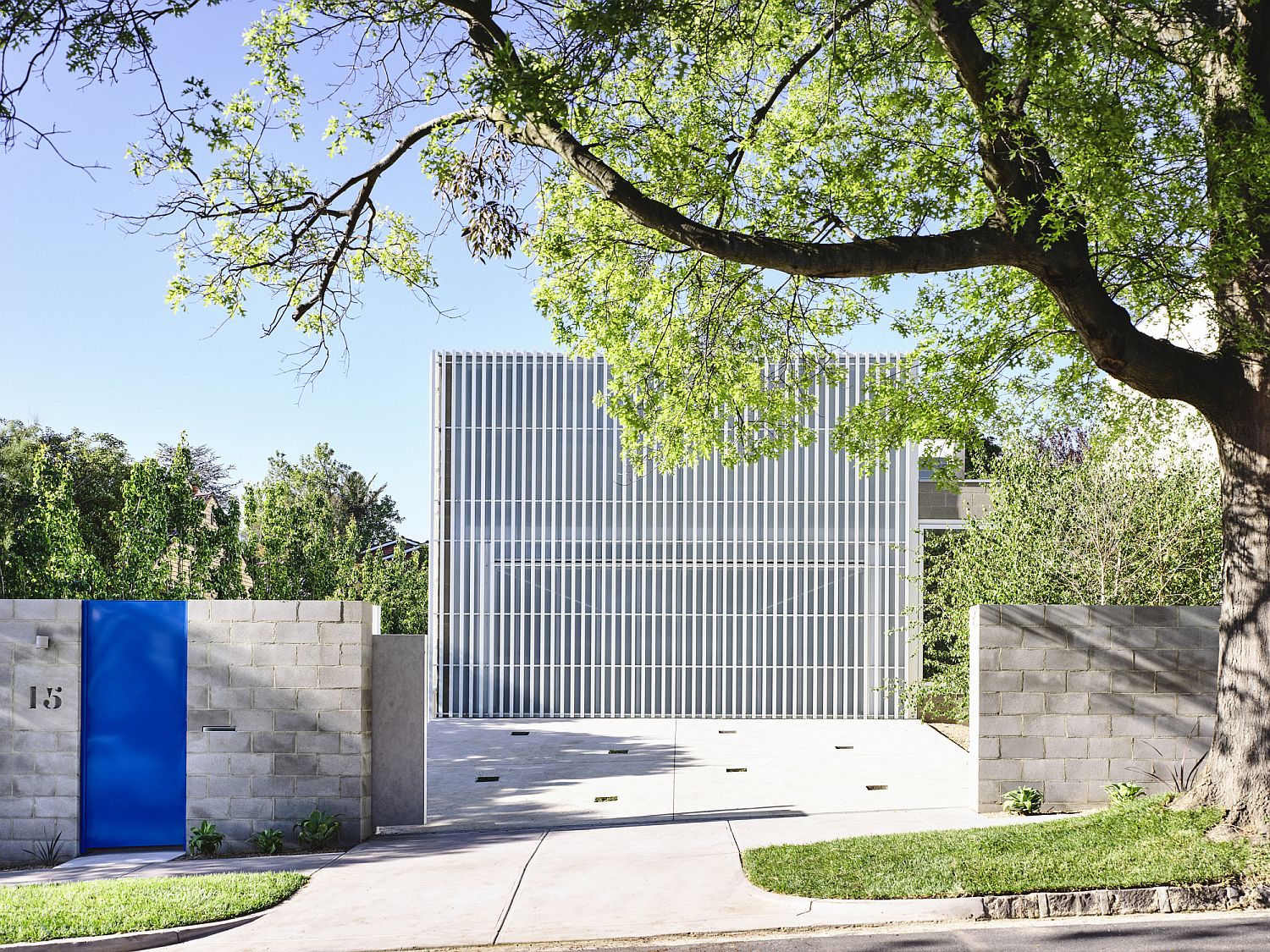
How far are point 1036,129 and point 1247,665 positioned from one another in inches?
191

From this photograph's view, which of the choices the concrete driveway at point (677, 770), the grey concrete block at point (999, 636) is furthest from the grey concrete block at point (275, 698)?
the grey concrete block at point (999, 636)

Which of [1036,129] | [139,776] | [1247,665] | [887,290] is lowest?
[139,776]

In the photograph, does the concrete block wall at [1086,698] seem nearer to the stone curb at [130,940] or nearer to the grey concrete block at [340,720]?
the grey concrete block at [340,720]

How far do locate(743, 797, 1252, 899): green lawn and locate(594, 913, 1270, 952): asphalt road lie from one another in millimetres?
435

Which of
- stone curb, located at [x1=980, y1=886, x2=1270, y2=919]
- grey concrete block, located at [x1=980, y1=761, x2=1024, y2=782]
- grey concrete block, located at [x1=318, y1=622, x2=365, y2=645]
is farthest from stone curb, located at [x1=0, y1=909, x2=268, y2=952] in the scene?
grey concrete block, located at [x1=980, y1=761, x2=1024, y2=782]

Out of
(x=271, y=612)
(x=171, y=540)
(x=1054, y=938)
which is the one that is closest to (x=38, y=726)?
(x=271, y=612)

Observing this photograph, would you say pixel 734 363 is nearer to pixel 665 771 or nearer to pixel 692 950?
pixel 665 771

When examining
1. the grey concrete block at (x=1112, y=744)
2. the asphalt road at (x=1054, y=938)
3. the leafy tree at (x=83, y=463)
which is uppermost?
the leafy tree at (x=83, y=463)

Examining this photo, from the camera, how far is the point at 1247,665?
354 inches

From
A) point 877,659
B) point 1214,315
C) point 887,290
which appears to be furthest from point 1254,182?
point 877,659

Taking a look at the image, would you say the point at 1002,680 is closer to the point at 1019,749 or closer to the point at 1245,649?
the point at 1019,749

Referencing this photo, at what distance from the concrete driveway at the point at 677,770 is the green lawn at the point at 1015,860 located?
2.00 meters

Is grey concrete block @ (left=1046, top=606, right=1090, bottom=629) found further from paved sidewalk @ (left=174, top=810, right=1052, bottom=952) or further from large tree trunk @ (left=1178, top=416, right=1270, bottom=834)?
paved sidewalk @ (left=174, top=810, right=1052, bottom=952)

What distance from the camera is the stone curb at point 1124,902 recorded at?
7.37 meters
